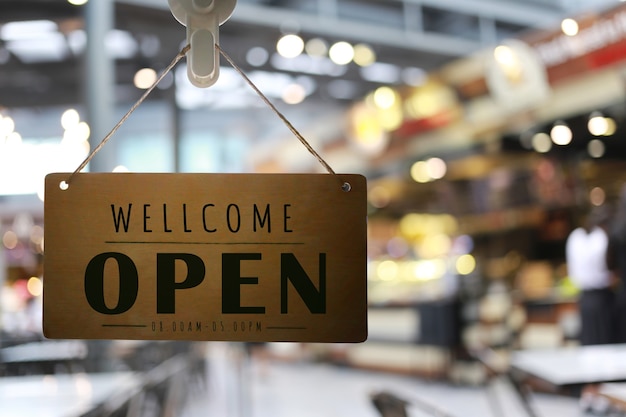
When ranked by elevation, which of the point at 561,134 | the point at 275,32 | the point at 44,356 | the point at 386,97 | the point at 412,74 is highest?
the point at 412,74

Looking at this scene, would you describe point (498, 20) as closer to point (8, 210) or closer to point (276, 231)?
point (276, 231)

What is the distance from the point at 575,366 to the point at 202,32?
7.39 ft

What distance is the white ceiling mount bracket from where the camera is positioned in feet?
5.10

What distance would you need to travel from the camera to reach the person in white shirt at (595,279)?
249 inches

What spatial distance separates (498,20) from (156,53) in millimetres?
5317

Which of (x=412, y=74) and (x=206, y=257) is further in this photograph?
(x=412, y=74)

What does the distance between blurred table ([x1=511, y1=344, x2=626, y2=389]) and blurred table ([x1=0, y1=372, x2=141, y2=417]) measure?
1.63 meters

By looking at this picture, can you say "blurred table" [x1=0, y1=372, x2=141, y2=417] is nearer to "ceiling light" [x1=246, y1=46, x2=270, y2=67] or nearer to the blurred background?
the blurred background

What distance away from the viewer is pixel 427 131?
1123 cm

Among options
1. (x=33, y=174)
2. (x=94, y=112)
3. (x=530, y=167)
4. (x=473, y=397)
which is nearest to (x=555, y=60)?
(x=530, y=167)

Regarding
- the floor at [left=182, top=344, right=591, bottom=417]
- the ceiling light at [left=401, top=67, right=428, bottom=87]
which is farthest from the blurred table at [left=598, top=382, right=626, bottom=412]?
the ceiling light at [left=401, top=67, right=428, bottom=87]

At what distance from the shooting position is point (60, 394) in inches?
127

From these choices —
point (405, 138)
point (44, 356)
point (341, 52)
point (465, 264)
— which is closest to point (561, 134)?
point (405, 138)

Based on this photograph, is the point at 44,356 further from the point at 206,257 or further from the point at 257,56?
the point at 257,56
